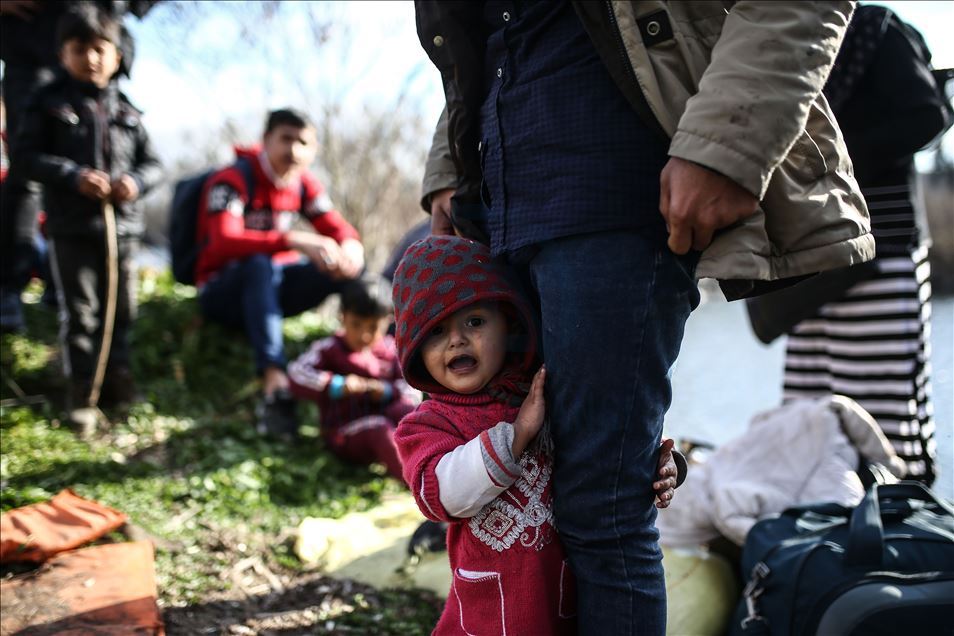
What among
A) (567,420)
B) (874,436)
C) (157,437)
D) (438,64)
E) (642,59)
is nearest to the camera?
(642,59)

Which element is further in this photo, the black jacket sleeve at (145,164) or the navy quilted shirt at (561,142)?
the black jacket sleeve at (145,164)

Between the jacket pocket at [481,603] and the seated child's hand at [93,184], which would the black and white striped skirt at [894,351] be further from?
the seated child's hand at [93,184]

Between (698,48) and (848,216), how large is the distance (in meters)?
0.37

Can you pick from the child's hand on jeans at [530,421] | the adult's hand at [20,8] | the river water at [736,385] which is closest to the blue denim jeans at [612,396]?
the child's hand on jeans at [530,421]

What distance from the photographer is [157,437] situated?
12.2 feet

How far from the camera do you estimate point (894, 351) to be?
2.70m

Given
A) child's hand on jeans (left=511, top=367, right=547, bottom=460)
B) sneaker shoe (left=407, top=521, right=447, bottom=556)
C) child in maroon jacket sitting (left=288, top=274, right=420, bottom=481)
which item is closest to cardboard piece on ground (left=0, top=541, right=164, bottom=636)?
sneaker shoe (left=407, top=521, right=447, bottom=556)

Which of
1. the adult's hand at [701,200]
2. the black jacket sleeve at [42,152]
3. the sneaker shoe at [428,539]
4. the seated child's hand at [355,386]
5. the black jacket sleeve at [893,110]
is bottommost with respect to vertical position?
the sneaker shoe at [428,539]

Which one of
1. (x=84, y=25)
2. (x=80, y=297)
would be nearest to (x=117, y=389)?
(x=80, y=297)

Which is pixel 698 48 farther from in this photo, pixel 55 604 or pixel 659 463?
pixel 55 604

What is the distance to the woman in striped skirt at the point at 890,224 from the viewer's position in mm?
2623

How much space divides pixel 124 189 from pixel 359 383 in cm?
146

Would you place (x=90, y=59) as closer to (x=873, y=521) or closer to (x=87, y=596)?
(x=87, y=596)

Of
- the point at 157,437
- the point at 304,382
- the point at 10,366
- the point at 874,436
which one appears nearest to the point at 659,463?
the point at 874,436
